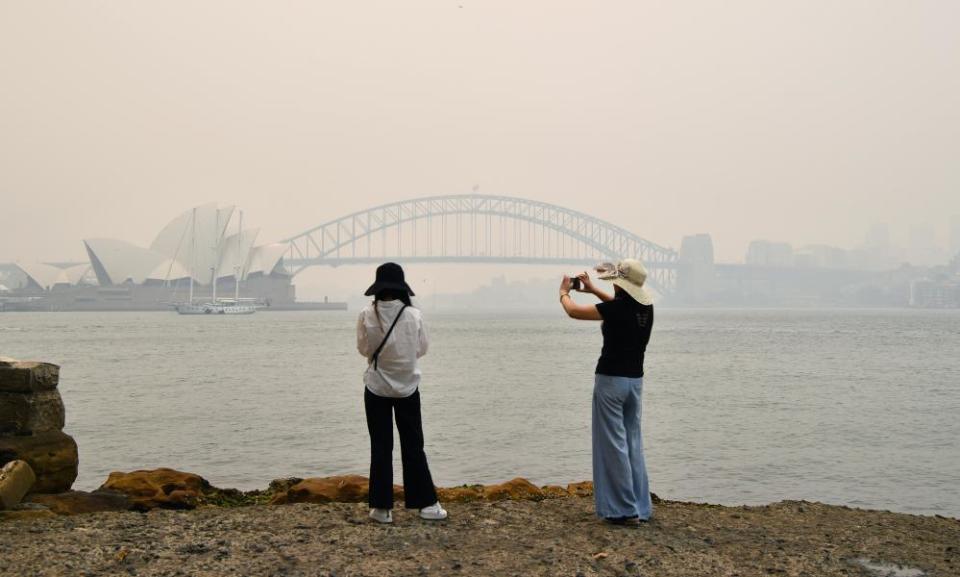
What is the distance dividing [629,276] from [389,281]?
961 millimetres

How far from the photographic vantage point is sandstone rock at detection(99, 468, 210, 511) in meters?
4.46

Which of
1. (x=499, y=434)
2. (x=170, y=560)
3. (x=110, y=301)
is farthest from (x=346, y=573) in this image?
(x=110, y=301)

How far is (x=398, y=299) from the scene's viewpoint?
A: 3730mm

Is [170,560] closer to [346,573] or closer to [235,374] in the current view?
[346,573]

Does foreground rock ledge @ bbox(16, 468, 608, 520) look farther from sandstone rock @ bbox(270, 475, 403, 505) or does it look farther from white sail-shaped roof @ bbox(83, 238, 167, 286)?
white sail-shaped roof @ bbox(83, 238, 167, 286)

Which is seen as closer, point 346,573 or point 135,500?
point 346,573

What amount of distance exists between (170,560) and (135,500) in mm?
1244

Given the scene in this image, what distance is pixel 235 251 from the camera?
84.2m

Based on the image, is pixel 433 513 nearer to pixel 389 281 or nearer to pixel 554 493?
pixel 389 281

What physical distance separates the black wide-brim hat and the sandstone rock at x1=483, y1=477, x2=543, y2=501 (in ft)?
4.93

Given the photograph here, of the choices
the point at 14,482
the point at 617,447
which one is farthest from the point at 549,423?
the point at 14,482

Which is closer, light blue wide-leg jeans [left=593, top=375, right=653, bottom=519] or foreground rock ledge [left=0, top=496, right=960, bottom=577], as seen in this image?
foreground rock ledge [left=0, top=496, right=960, bottom=577]

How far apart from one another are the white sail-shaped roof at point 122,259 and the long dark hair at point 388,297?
8697 centimetres

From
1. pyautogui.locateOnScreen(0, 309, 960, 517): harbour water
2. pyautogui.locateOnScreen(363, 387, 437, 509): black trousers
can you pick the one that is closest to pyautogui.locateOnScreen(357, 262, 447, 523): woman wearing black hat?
pyautogui.locateOnScreen(363, 387, 437, 509): black trousers
